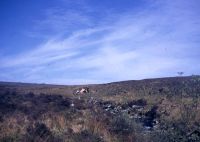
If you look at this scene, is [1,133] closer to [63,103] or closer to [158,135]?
[158,135]

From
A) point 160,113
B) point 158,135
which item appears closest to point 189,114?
point 160,113

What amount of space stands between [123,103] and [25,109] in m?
9.96

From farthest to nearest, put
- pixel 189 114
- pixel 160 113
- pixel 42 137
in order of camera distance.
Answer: pixel 160 113
pixel 189 114
pixel 42 137

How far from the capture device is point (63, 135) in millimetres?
12844

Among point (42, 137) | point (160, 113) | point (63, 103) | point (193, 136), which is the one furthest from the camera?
point (63, 103)

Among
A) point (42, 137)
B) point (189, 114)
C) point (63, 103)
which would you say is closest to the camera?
point (42, 137)

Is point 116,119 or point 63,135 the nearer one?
point 63,135

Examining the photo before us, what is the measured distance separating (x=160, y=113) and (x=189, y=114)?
384 cm

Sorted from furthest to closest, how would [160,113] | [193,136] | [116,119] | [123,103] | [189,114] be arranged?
[123,103] < [160,113] < [189,114] < [116,119] < [193,136]

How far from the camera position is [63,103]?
25.2 m

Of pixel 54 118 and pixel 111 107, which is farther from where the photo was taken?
pixel 111 107

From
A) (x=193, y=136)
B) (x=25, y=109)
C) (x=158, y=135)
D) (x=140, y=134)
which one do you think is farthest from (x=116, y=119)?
(x=25, y=109)

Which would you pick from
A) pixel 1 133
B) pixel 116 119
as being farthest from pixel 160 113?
pixel 1 133

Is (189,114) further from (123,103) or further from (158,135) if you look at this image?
(123,103)
